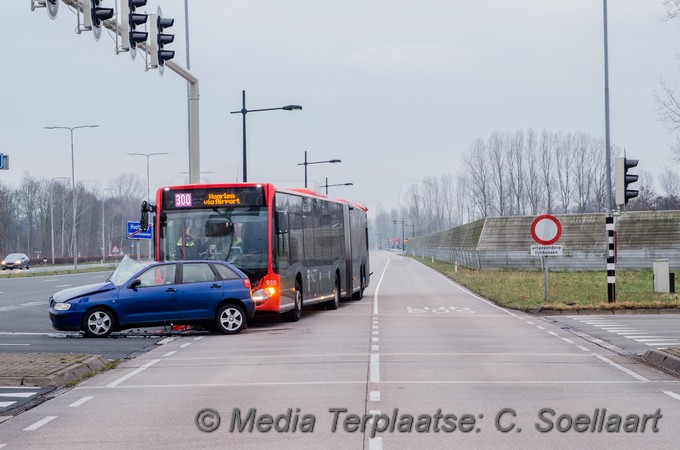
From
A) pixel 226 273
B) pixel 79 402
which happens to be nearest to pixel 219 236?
pixel 226 273

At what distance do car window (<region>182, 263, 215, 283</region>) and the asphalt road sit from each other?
1.44 metres

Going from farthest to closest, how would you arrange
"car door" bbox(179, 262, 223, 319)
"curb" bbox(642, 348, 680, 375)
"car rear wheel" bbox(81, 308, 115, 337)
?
"car door" bbox(179, 262, 223, 319)
"car rear wheel" bbox(81, 308, 115, 337)
"curb" bbox(642, 348, 680, 375)

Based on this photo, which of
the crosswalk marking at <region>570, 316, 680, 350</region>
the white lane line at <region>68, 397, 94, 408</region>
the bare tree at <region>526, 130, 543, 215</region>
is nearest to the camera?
the white lane line at <region>68, 397, 94, 408</region>

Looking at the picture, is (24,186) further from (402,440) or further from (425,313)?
(402,440)

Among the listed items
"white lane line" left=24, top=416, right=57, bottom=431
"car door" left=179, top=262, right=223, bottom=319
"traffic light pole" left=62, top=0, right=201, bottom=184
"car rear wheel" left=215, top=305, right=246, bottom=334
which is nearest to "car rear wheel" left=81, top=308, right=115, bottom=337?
"car door" left=179, top=262, right=223, bottom=319

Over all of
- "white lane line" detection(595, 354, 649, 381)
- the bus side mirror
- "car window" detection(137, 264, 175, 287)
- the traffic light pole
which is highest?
the traffic light pole

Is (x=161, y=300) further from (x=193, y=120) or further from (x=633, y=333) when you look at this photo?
(x=633, y=333)

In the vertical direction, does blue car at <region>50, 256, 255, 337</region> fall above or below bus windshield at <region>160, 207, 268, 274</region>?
below

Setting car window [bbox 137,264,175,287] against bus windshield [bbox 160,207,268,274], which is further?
bus windshield [bbox 160,207,268,274]

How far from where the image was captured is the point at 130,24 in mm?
15742

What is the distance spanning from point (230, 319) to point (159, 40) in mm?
5720

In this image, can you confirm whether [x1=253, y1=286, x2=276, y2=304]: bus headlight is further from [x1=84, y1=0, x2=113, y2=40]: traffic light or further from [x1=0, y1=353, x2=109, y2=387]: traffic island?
[x1=84, y1=0, x2=113, y2=40]: traffic light

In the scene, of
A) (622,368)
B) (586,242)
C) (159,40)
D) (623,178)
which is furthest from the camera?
(586,242)

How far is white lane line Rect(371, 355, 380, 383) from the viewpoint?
12.4 metres
